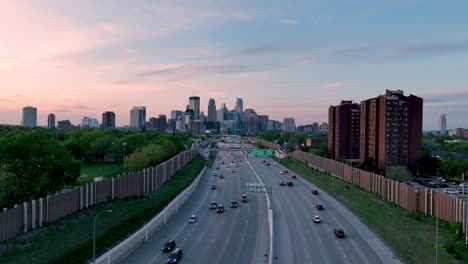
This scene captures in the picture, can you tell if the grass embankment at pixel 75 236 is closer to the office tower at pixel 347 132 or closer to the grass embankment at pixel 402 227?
the grass embankment at pixel 402 227

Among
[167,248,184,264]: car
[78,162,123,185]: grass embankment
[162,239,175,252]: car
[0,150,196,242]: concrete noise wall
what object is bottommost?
[162,239,175,252]: car

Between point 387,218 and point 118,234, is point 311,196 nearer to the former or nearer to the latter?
point 387,218

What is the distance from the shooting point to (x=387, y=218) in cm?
5394

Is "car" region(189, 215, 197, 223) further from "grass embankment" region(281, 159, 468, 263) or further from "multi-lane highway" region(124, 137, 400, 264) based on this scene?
"grass embankment" region(281, 159, 468, 263)

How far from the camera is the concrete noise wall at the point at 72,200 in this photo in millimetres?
37781

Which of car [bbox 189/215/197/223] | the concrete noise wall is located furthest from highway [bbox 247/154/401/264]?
the concrete noise wall

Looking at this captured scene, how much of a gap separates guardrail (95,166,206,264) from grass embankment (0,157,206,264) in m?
1.46

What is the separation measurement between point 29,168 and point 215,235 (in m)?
27.9

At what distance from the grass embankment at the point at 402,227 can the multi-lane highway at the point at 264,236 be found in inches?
63.0

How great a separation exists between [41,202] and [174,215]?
2074cm

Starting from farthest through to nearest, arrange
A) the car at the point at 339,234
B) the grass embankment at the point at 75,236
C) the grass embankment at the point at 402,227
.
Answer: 1. the car at the point at 339,234
2. the grass embankment at the point at 402,227
3. the grass embankment at the point at 75,236

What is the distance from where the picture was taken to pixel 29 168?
4841cm

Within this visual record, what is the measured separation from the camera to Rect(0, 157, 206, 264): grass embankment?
32.7m

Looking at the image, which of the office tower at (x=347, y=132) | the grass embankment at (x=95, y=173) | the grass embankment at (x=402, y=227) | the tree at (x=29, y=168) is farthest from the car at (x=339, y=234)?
the office tower at (x=347, y=132)
